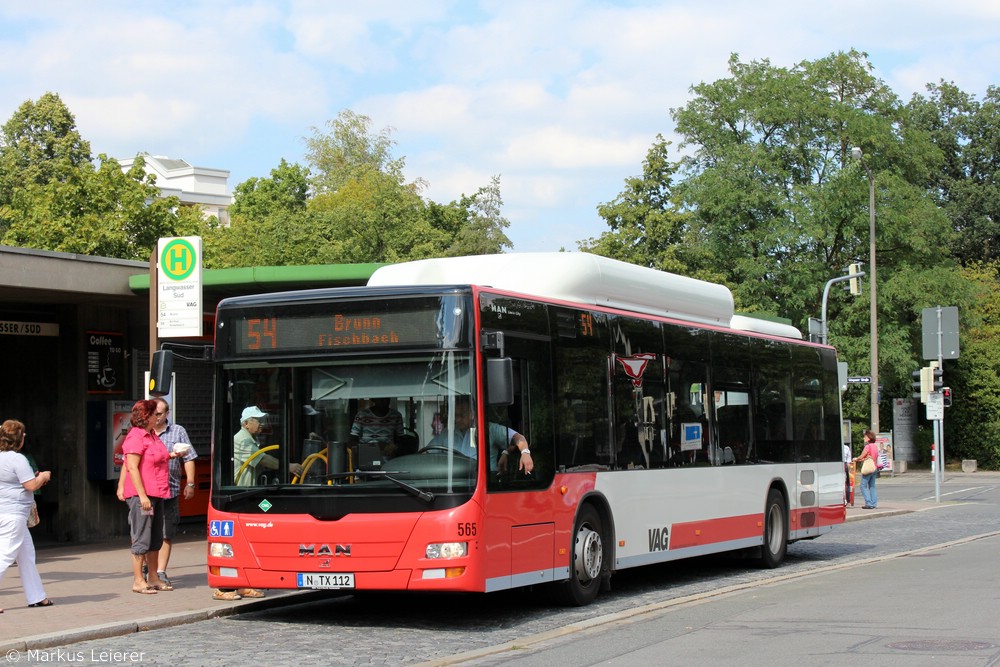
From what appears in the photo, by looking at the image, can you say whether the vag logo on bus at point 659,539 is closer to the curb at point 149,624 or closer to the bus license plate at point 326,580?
the curb at point 149,624

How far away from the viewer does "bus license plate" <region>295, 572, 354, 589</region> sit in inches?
416

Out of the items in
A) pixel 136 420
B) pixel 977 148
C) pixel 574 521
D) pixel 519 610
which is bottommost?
pixel 519 610

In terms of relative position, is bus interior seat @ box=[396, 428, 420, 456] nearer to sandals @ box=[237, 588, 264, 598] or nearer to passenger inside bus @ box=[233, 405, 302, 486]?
passenger inside bus @ box=[233, 405, 302, 486]

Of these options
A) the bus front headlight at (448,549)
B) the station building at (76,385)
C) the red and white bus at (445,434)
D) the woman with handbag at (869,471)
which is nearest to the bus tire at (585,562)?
the red and white bus at (445,434)

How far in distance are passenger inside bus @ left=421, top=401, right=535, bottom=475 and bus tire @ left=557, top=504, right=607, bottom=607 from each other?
120cm

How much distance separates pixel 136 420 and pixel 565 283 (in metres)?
4.18

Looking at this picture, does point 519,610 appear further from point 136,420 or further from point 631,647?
point 136,420

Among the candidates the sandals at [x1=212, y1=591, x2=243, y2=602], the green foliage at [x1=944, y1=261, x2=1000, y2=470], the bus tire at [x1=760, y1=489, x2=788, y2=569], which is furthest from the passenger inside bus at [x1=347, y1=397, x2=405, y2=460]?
the green foliage at [x1=944, y1=261, x2=1000, y2=470]

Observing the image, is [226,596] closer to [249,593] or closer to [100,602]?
[249,593]

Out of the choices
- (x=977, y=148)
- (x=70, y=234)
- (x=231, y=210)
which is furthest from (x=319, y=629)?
(x=977, y=148)

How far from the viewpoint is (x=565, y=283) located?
1265 centimetres

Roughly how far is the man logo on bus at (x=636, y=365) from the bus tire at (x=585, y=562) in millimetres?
1508

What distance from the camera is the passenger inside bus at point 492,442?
10.5m

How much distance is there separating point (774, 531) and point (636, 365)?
Answer: 4540 mm
